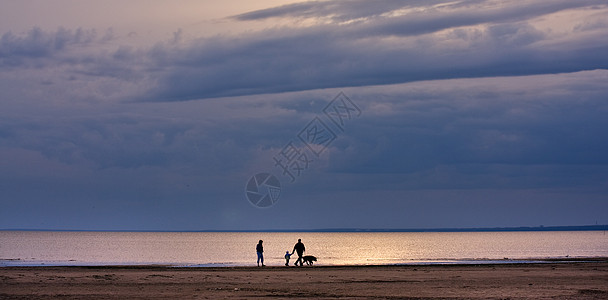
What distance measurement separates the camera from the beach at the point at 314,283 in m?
28.2

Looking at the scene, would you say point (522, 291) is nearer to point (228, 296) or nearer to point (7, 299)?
point (228, 296)

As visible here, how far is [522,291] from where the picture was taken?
29453 millimetres

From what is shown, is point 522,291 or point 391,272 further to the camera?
point 391,272

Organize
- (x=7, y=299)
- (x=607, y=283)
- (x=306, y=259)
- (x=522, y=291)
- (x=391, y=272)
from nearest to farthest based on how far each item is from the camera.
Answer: (x=7, y=299) < (x=522, y=291) < (x=607, y=283) < (x=391, y=272) < (x=306, y=259)

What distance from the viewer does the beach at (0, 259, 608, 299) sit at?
28.2 metres

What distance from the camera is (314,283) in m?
33.6

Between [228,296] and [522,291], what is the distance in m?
11.5

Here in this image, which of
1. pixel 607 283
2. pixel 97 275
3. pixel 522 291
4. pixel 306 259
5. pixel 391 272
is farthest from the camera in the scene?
pixel 306 259

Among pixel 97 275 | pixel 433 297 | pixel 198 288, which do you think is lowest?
pixel 433 297

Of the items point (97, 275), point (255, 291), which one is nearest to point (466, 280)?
point (255, 291)

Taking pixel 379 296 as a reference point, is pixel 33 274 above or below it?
above

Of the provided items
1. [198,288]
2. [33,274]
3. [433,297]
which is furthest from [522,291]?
[33,274]

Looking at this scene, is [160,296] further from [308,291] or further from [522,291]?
[522,291]

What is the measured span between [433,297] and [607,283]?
405 inches
